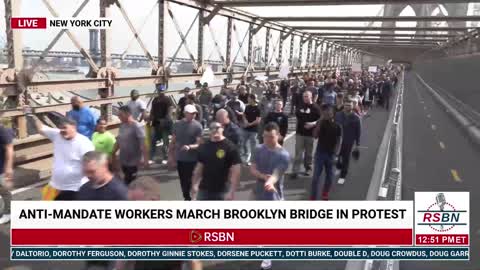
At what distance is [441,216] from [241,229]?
240 cm

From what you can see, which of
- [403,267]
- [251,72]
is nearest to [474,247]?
[403,267]

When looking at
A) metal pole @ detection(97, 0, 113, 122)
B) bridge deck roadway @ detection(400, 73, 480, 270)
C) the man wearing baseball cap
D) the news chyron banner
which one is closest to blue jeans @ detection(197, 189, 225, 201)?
the news chyron banner

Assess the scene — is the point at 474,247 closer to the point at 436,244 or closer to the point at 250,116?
the point at 436,244

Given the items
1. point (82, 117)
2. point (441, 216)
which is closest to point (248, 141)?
point (82, 117)

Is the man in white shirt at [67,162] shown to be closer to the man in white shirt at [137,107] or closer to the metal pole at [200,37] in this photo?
the man in white shirt at [137,107]

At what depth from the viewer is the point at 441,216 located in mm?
5266

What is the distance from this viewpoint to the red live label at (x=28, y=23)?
8492mm

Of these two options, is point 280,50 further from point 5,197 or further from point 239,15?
point 5,197

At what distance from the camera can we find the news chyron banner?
14.7 feet

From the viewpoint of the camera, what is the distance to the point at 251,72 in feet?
76.5

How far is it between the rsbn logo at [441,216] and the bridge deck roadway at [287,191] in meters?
1.21

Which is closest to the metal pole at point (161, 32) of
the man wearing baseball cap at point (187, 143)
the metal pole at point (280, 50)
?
the man wearing baseball cap at point (187, 143)

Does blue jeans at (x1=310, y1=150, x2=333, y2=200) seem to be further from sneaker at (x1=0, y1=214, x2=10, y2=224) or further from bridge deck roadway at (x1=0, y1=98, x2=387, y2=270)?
sneaker at (x1=0, y1=214, x2=10, y2=224)

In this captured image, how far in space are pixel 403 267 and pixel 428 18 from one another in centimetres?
2085
